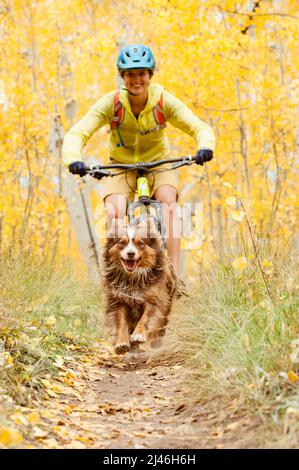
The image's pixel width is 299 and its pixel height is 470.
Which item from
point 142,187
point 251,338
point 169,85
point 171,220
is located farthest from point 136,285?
point 169,85

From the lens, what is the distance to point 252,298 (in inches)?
157

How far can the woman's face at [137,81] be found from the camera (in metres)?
5.31

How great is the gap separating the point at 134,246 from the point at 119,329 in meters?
0.73

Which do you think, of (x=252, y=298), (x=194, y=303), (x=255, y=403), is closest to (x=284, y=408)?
(x=255, y=403)

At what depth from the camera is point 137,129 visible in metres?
5.54

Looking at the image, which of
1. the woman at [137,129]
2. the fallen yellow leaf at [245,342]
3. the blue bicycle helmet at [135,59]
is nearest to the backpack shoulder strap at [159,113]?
the woman at [137,129]

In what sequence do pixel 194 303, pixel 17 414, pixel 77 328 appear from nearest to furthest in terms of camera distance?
pixel 17 414
pixel 194 303
pixel 77 328

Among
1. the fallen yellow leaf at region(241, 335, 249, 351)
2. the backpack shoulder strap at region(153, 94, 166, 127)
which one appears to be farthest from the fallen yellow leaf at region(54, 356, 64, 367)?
the backpack shoulder strap at region(153, 94, 166, 127)

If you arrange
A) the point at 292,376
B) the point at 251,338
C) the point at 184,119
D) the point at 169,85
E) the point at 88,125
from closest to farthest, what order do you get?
the point at 292,376 → the point at 251,338 → the point at 88,125 → the point at 184,119 → the point at 169,85

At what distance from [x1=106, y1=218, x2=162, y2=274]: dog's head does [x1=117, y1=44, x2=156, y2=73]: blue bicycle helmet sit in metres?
1.29

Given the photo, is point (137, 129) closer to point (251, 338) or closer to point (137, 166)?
point (137, 166)

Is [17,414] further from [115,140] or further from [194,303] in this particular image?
[115,140]

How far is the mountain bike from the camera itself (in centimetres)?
520

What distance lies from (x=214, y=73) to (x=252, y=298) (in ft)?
27.3
